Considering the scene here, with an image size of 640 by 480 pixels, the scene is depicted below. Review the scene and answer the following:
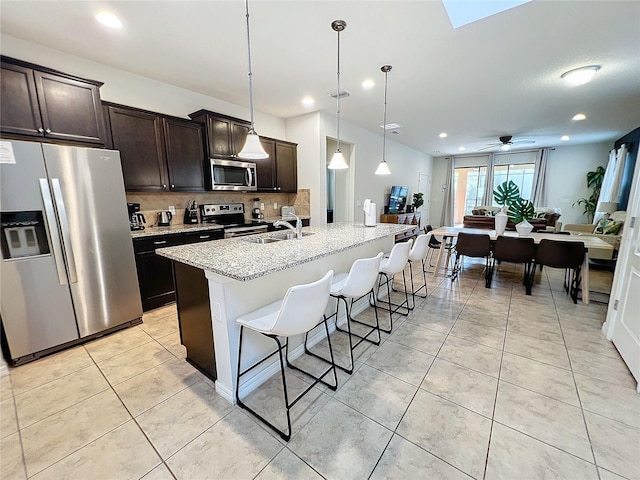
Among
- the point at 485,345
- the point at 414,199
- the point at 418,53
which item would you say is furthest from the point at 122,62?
the point at 414,199

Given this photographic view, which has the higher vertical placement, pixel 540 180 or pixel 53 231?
pixel 540 180

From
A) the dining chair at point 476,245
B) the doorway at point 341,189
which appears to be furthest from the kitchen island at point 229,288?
the doorway at point 341,189

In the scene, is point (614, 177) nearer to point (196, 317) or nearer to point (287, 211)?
point (287, 211)

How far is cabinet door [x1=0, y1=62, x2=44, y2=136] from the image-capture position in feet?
6.77

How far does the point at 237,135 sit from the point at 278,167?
2.80 feet

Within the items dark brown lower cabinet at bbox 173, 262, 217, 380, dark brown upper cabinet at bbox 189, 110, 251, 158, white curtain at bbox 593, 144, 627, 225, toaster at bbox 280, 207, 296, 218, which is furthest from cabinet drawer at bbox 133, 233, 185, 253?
white curtain at bbox 593, 144, 627, 225

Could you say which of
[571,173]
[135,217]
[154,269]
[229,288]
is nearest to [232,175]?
[135,217]

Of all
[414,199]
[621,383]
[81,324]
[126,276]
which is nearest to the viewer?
[621,383]

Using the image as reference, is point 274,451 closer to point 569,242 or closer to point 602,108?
point 569,242

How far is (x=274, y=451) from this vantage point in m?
1.37

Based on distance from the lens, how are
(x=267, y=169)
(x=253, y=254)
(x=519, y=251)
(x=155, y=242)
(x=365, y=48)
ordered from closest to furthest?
(x=253, y=254), (x=365, y=48), (x=155, y=242), (x=519, y=251), (x=267, y=169)

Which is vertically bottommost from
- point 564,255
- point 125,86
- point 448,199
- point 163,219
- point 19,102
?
point 564,255

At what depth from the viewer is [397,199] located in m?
7.23

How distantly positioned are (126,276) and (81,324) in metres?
0.52
